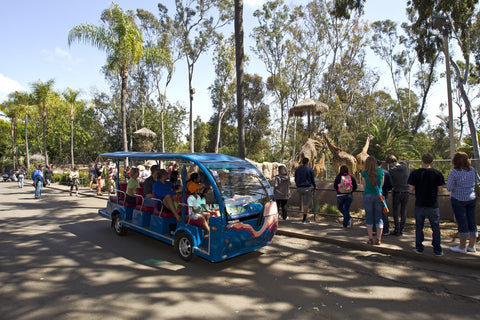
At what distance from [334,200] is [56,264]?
854 cm

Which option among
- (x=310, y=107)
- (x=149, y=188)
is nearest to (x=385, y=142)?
(x=310, y=107)

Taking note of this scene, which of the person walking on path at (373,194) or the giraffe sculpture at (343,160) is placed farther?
the giraffe sculpture at (343,160)

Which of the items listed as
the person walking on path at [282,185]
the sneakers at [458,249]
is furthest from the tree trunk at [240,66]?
the sneakers at [458,249]

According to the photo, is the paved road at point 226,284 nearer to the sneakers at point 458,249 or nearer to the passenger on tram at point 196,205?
the sneakers at point 458,249

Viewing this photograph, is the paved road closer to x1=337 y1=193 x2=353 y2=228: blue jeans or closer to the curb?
the curb

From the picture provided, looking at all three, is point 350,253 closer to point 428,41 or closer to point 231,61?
point 428,41

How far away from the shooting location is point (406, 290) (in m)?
4.25

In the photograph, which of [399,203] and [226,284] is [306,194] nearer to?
[399,203]

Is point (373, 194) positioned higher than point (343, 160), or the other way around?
point (343, 160)

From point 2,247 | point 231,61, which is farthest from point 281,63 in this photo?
point 2,247

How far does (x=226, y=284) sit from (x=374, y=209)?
347 cm

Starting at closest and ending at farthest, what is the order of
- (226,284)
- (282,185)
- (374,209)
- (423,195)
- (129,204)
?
(226,284) < (423,195) < (374,209) < (129,204) < (282,185)

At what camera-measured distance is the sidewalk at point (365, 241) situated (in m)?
5.25

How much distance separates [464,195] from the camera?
5312 millimetres
